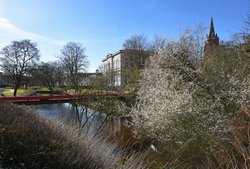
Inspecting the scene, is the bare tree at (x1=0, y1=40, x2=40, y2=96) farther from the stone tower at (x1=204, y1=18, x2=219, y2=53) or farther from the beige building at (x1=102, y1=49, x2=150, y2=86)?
the stone tower at (x1=204, y1=18, x2=219, y2=53)

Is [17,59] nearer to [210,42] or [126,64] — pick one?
[126,64]

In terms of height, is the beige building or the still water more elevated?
the beige building

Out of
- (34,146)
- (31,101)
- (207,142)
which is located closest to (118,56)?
(31,101)

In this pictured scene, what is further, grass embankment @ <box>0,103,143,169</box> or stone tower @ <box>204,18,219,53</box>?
stone tower @ <box>204,18,219,53</box>

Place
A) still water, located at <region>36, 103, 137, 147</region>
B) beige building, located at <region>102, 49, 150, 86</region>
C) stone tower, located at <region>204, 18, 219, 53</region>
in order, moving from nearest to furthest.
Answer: still water, located at <region>36, 103, 137, 147</region> < stone tower, located at <region>204, 18, 219, 53</region> < beige building, located at <region>102, 49, 150, 86</region>

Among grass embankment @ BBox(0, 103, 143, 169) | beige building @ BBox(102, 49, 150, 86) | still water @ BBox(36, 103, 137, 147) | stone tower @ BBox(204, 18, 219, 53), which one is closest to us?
grass embankment @ BBox(0, 103, 143, 169)

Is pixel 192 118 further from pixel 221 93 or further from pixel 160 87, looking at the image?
pixel 160 87

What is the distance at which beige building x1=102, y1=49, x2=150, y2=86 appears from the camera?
25094 millimetres

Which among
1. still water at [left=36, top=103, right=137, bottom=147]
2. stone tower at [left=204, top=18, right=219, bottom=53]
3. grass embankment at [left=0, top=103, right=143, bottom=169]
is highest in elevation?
stone tower at [left=204, top=18, right=219, bottom=53]

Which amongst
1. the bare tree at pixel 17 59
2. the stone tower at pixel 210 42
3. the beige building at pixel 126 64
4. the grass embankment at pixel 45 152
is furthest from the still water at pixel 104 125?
the bare tree at pixel 17 59

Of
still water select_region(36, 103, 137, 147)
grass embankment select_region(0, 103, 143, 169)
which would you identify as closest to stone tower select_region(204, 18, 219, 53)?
still water select_region(36, 103, 137, 147)

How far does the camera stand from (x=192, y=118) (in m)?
8.73

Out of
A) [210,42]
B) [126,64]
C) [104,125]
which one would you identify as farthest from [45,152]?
[126,64]

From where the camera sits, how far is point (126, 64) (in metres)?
41.5
